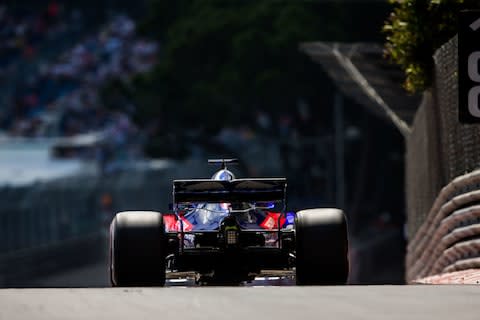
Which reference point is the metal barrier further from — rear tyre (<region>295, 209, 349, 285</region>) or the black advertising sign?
rear tyre (<region>295, 209, 349, 285</region>)

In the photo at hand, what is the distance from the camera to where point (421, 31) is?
18.5 m

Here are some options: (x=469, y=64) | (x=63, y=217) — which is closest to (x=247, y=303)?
(x=469, y=64)

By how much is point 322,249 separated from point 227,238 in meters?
1.50

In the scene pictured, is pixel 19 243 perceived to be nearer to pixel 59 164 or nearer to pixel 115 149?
pixel 115 149

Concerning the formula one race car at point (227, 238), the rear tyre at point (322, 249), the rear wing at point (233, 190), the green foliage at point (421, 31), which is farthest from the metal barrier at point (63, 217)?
the rear tyre at point (322, 249)

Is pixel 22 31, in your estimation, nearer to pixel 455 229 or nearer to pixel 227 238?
pixel 455 229

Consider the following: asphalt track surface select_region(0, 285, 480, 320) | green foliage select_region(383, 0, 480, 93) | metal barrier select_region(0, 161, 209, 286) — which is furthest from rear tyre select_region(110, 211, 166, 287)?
metal barrier select_region(0, 161, 209, 286)

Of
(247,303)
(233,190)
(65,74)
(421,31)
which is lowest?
(247,303)

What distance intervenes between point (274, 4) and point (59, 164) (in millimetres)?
17235

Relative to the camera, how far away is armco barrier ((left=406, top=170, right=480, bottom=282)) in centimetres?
1528

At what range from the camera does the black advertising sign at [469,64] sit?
1298 cm

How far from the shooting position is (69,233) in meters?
41.4

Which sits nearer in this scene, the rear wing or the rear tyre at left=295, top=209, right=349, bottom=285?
the rear tyre at left=295, top=209, right=349, bottom=285

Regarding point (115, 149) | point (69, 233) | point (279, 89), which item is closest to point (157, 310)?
point (69, 233)
